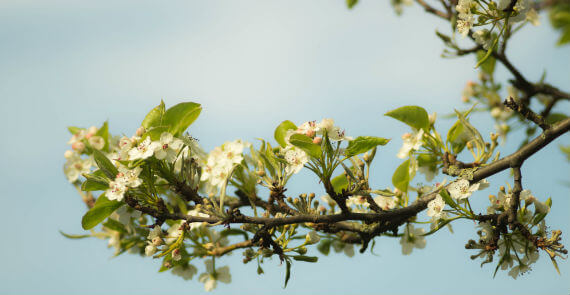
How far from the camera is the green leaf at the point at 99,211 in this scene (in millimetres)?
2904

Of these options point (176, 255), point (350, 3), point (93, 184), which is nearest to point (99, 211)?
point (93, 184)

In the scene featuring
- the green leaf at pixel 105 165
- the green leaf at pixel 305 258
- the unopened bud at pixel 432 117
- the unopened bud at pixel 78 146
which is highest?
the unopened bud at pixel 432 117

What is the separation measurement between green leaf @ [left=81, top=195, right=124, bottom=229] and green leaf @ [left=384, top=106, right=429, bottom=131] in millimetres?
1699

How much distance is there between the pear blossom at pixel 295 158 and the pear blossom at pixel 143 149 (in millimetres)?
722

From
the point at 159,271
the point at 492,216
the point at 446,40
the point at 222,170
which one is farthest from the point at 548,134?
the point at 159,271

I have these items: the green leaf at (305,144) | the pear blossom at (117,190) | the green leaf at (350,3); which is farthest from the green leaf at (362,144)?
the green leaf at (350,3)

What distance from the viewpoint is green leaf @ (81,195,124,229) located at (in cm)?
290

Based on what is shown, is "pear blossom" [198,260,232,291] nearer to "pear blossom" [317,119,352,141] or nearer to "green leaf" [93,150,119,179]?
"green leaf" [93,150,119,179]

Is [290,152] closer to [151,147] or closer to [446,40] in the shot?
[151,147]

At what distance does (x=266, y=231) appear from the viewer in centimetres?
282

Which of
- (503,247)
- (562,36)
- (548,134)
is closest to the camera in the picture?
(562,36)

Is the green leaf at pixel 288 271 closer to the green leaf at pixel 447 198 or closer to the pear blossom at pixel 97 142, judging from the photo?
the green leaf at pixel 447 198

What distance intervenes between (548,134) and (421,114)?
723 mm

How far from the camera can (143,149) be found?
2711mm
